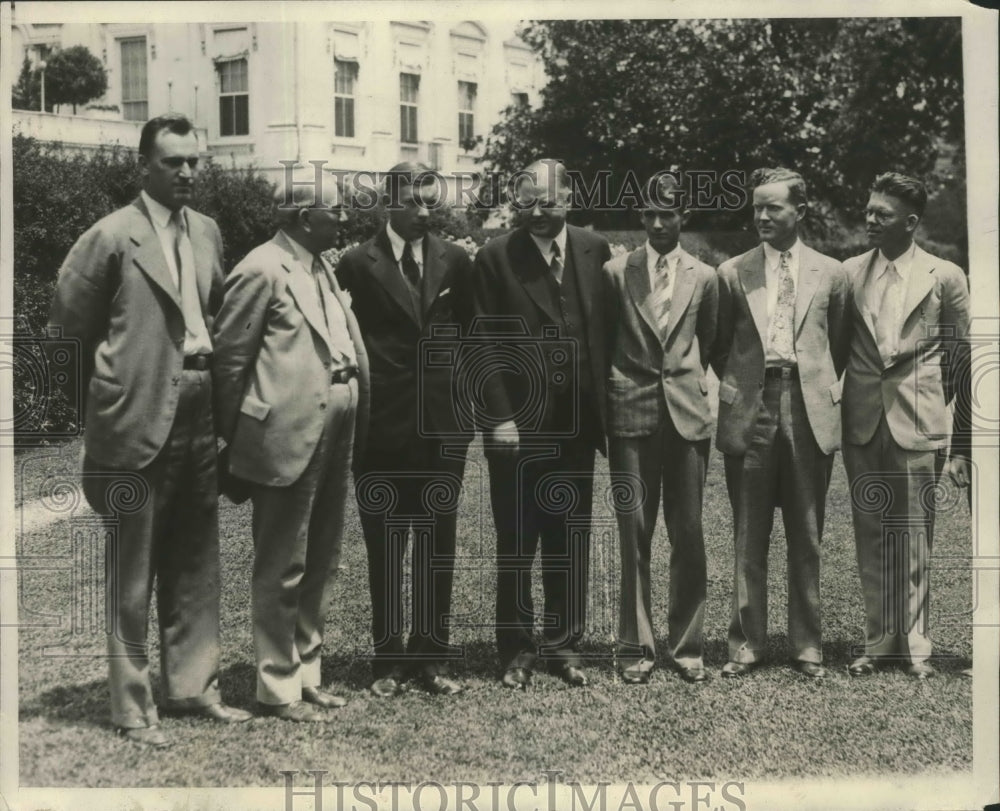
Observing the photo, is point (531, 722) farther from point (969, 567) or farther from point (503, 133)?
point (503, 133)

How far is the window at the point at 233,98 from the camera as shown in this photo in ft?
19.8

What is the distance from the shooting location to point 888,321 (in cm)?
618

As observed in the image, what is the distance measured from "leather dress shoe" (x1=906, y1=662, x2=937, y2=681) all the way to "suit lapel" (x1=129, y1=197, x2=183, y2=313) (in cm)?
410

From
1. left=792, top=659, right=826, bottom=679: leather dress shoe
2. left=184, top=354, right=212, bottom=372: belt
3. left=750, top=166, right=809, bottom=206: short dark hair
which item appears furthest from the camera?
left=792, top=659, right=826, bottom=679: leather dress shoe

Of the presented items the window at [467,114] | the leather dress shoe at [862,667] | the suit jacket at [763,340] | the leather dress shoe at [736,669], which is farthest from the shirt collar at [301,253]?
the leather dress shoe at [862,667]

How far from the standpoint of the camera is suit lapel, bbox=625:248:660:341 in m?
5.95

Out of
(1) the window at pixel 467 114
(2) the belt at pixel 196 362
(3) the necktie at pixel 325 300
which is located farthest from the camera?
(1) the window at pixel 467 114

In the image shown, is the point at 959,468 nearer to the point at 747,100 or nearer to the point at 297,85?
the point at 747,100

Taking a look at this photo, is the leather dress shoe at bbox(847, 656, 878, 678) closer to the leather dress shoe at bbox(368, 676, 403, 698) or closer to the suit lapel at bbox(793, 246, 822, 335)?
the suit lapel at bbox(793, 246, 822, 335)

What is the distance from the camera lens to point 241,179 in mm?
6117

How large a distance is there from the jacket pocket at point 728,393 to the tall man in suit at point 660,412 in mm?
115

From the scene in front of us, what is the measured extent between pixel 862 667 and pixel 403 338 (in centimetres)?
292

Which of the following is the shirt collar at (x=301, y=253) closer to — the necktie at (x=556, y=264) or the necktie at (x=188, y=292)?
the necktie at (x=188, y=292)

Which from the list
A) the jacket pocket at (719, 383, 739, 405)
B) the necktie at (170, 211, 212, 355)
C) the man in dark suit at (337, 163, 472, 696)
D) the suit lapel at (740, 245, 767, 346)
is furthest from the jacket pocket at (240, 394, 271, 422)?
the suit lapel at (740, 245, 767, 346)
